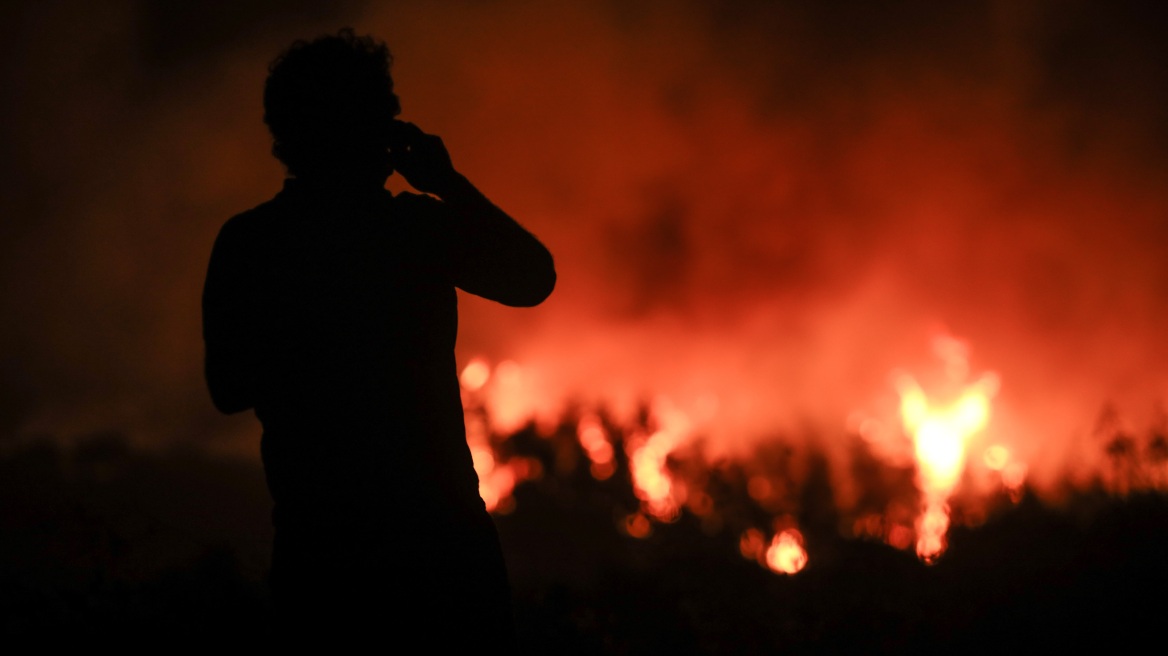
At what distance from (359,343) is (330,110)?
63 cm

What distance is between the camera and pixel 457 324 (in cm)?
230

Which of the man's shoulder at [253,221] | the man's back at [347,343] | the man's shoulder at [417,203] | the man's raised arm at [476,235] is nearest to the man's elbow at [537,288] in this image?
the man's raised arm at [476,235]

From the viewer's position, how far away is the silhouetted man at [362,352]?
7.07ft

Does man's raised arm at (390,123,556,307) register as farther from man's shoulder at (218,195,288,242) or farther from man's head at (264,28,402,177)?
man's shoulder at (218,195,288,242)

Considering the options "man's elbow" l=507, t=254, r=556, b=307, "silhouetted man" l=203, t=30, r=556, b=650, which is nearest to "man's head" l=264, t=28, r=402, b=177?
"silhouetted man" l=203, t=30, r=556, b=650

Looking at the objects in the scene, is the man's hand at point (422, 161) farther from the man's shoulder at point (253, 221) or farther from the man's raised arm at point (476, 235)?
the man's shoulder at point (253, 221)

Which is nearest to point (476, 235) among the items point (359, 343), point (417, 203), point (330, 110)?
point (417, 203)

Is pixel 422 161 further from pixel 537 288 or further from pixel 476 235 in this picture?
pixel 537 288

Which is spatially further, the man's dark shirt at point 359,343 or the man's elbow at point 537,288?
the man's elbow at point 537,288

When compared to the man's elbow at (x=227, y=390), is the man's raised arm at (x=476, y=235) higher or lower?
higher

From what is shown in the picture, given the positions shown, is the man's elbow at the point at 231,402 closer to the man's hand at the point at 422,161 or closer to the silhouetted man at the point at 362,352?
the silhouetted man at the point at 362,352

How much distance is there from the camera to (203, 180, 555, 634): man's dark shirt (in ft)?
7.05

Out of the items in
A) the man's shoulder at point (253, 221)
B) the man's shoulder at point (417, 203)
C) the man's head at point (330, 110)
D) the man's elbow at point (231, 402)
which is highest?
the man's head at point (330, 110)

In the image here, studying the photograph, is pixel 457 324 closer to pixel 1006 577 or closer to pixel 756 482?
pixel 1006 577
